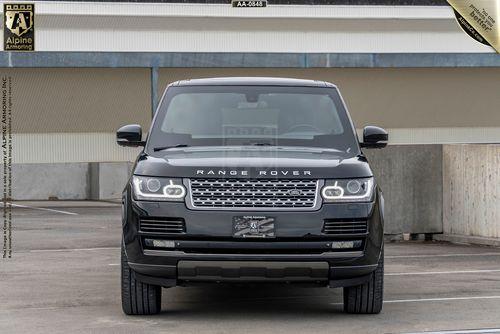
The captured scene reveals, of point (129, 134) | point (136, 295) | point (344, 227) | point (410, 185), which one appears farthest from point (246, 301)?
point (410, 185)

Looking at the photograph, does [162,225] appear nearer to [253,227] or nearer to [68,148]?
[253,227]

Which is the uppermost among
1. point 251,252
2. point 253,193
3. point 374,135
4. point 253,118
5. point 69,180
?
point 253,118

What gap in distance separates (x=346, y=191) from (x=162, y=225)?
142cm

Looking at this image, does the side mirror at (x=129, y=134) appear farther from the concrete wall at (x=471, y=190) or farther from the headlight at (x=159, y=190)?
the concrete wall at (x=471, y=190)

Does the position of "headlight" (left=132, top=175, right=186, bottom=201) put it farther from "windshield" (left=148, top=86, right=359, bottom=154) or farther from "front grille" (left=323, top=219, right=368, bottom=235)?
"front grille" (left=323, top=219, right=368, bottom=235)

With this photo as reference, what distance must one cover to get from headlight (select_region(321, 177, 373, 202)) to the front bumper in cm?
7

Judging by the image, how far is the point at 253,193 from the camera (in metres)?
9.77

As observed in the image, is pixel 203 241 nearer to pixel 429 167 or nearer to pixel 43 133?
pixel 429 167

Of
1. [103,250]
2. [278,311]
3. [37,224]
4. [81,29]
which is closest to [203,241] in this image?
[278,311]

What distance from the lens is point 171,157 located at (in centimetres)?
1023

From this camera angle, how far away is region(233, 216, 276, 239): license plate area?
380 inches

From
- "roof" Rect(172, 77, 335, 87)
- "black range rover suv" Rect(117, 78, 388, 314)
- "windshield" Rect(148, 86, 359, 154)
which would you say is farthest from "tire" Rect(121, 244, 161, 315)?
"roof" Rect(172, 77, 335, 87)

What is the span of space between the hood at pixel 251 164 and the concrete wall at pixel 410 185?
7.81m

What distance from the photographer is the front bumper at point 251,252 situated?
31.7ft
